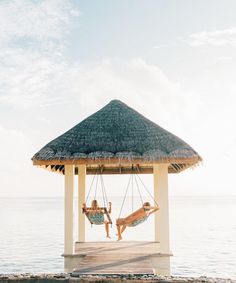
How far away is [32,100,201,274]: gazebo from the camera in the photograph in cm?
844

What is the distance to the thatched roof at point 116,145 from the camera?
27.7ft

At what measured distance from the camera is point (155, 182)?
1002cm

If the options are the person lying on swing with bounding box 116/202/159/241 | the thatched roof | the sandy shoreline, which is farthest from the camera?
the person lying on swing with bounding box 116/202/159/241

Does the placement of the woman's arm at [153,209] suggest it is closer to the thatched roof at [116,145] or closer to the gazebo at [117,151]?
the gazebo at [117,151]

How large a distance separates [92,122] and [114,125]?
0.42 metres

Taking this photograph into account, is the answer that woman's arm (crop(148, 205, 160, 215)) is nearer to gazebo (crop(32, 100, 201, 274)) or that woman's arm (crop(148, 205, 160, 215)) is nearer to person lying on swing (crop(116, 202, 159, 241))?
person lying on swing (crop(116, 202, 159, 241))

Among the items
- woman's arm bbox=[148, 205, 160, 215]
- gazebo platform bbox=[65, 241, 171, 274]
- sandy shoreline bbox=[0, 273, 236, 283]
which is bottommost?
sandy shoreline bbox=[0, 273, 236, 283]

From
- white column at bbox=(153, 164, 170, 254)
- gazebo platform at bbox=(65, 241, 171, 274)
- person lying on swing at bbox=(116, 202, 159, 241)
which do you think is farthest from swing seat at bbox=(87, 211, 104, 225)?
white column at bbox=(153, 164, 170, 254)

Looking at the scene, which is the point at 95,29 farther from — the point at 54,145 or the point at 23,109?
the point at 23,109

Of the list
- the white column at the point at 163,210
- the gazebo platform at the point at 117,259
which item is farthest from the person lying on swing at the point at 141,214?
the gazebo platform at the point at 117,259

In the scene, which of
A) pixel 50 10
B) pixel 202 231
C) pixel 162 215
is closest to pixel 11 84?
pixel 50 10

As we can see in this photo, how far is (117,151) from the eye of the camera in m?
8.54

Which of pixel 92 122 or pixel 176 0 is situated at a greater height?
pixel 176 0

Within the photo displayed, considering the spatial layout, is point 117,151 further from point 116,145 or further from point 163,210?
point 163,210
